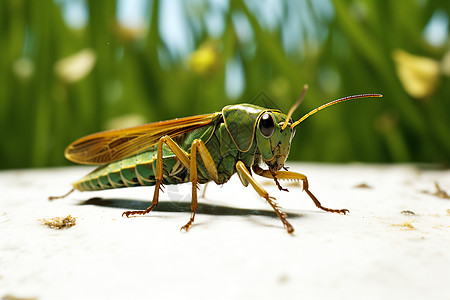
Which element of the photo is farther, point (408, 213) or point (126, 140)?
point (126, 140)

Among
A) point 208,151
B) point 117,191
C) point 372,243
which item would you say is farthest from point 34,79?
point 372,243

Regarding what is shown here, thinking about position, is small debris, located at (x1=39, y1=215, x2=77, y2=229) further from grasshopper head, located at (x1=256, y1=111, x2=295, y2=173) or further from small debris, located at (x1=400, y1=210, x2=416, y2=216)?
small debris, located at (x1=400, y1=210, x2=416, y2=216)

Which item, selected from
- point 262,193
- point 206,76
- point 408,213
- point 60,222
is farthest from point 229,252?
point 206,76

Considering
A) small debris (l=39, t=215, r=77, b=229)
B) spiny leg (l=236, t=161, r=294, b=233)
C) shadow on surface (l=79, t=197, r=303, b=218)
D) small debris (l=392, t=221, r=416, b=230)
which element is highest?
spiny leg (l=236, t=161, r=294, b=233)

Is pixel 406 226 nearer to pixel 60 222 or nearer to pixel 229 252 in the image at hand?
pixel 229 252

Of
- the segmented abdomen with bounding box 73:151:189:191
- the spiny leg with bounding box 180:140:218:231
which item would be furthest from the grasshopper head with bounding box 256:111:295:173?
the segmented abdomen with bounding box 73:151:189:191

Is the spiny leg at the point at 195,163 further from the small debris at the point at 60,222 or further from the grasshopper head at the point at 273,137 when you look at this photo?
the small debris at the point at 60,222

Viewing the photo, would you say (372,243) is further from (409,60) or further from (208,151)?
(409,60)
